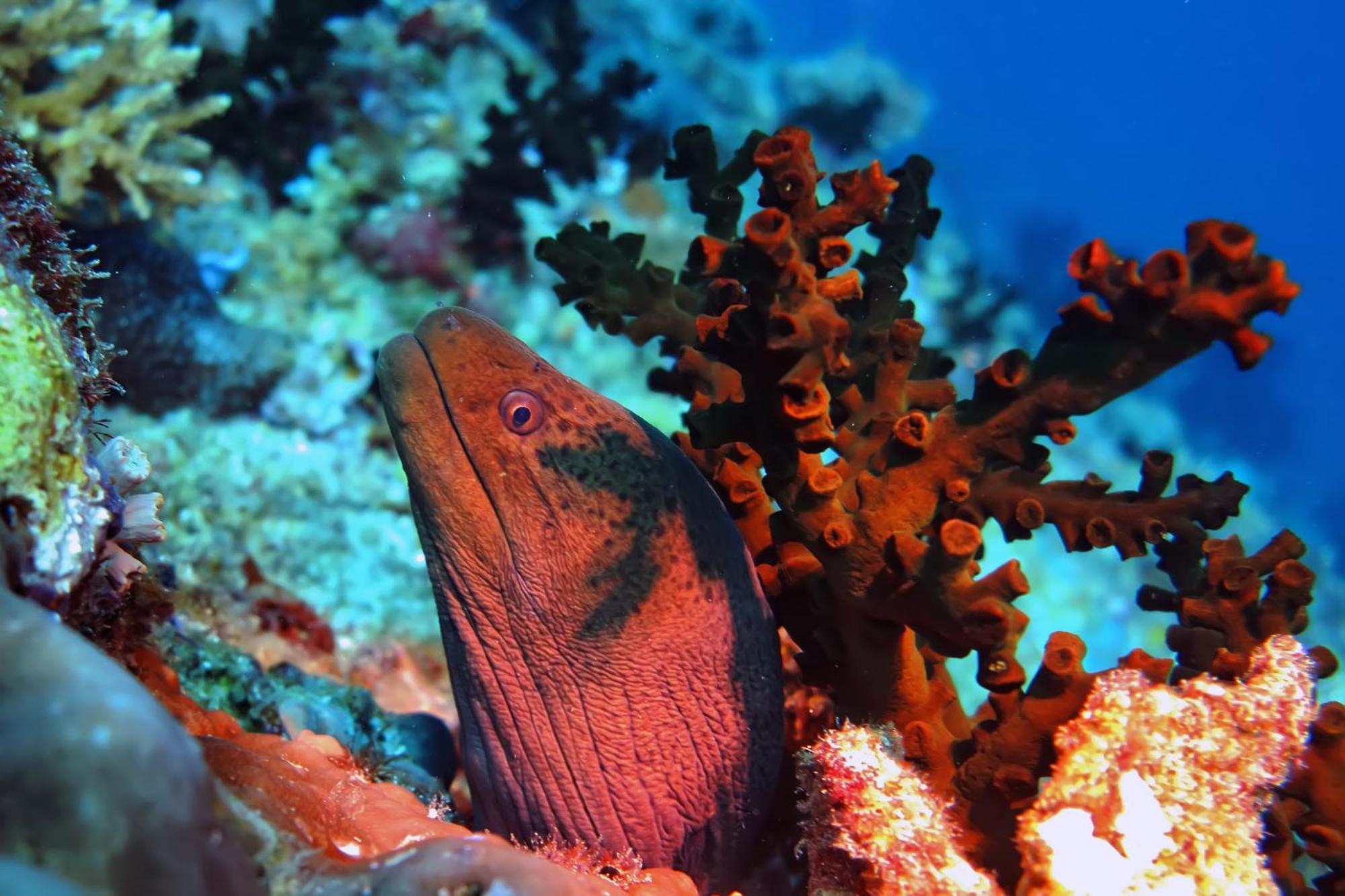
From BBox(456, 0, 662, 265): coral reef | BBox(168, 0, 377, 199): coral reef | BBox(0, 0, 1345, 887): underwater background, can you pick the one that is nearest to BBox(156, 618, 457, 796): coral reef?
BBox(0, 0, 1345, 887): underwater background

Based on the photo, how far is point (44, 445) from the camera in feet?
4.34

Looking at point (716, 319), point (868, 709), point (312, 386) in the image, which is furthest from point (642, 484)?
point (312, 386)

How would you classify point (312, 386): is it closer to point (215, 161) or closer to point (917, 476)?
point (215, 161)

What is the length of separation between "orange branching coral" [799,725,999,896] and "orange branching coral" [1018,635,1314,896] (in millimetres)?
173

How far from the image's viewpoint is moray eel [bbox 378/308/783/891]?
2139mm

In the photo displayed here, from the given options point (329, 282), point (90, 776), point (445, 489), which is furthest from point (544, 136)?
point (90, 776)

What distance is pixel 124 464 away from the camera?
168 cm

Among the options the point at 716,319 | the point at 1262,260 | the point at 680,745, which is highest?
the point at 1262,260

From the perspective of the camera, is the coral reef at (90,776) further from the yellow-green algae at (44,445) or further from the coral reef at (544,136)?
the coral reef at (544,136)

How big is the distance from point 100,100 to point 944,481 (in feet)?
16.3

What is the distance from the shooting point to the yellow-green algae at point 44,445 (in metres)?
A: 1.28

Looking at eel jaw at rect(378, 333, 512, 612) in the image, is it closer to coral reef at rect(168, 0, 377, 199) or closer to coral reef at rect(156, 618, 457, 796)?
coral reef at rect(156, 618, 457, 796)

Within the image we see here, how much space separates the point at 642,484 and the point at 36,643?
1.37 metres

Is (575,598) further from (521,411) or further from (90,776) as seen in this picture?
(90,776)
